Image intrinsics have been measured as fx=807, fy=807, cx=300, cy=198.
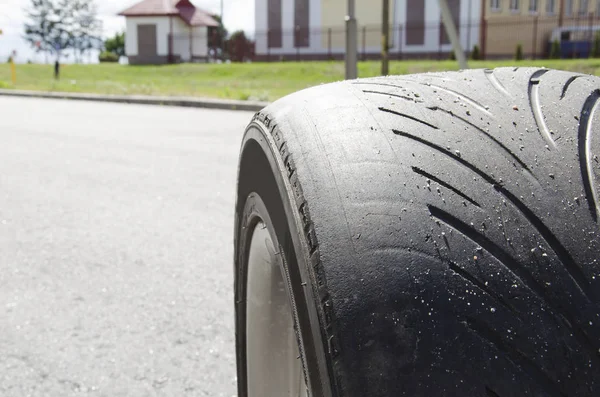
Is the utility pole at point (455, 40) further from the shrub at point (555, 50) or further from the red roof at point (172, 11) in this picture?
the red roof at point (172, 11)

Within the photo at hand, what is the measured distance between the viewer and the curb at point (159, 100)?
1507 cm

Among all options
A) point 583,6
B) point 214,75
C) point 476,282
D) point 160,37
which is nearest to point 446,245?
point 476,282

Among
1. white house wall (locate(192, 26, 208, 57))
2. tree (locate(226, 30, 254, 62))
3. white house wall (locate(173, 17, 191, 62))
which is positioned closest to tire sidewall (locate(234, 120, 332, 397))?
tree (locate(226, 30, 254, 62))

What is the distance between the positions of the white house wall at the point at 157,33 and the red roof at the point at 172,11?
0.39 metres

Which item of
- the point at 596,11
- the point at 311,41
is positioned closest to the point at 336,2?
the point at 311,41

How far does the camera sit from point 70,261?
4160 millimetres

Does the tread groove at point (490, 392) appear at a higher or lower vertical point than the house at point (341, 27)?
lower

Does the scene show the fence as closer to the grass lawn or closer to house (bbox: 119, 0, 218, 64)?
house (bbox: 119, 0, 218, 64)

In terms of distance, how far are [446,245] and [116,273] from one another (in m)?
3.05

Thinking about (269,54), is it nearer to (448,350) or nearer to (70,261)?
(70,261)

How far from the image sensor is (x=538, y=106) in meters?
1.40

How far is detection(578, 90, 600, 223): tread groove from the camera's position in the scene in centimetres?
119

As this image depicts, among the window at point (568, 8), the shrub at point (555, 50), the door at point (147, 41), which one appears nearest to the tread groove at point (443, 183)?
the shrub at point (555, 50)

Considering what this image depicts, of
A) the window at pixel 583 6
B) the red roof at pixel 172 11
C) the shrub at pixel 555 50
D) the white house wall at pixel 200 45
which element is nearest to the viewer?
the shrub at pixel 555 50
